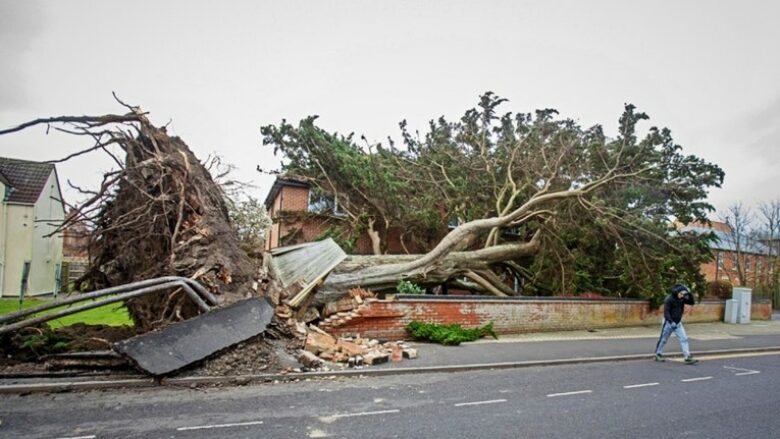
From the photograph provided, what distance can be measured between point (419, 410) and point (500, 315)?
721cm

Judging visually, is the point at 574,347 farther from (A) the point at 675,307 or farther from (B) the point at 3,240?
(B) the point at 3,240

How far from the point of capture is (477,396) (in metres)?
6.38

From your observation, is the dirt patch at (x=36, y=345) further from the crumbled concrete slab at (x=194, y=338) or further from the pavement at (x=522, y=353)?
the crumbled concrete slab at (x=194, y=338)

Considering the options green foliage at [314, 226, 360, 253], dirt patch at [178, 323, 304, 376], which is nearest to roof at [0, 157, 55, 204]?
green foliage at [314, 226, 360, 253]

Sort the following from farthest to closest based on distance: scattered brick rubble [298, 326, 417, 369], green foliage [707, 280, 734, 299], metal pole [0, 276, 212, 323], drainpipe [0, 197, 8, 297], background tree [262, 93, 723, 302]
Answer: green foliage [707, 280, 734, 299]
drainpipe [0, 197, 8, 297]
background tree [262, 93, 723, 302]
scattered brick rubble [298, 326, 417, 369]
metal pole [0, 276, 212, 323]

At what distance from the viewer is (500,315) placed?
12.3m

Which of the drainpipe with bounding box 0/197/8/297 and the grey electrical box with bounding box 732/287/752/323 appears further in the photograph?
the drainpipe with bounding box 0/197/8/297

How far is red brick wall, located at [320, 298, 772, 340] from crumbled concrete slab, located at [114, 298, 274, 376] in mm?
2819

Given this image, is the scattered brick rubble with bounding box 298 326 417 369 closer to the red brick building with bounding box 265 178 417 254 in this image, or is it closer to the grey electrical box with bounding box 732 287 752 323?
the red brick building with bounding box 265 178 417 254

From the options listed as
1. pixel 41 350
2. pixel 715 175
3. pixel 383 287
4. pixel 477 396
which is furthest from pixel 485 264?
pixel 41 350

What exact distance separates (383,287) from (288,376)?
18.7ft

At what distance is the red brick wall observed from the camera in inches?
416

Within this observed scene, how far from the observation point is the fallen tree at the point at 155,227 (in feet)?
28.0

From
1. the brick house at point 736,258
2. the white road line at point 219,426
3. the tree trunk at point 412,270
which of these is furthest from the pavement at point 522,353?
the brick house at point 736,258
